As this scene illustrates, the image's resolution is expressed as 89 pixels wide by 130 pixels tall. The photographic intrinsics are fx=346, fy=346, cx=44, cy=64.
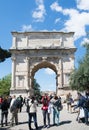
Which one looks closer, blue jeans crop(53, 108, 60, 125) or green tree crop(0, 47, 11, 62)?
blue jeans crop(53, 108, 60, 125)

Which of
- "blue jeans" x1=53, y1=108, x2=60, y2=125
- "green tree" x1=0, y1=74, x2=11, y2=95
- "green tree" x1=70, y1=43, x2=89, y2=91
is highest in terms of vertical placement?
"green tree" x1=0, y1=74, x2=11, y2=95

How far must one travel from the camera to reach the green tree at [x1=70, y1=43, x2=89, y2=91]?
35.5 m

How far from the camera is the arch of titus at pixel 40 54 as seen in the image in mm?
45719

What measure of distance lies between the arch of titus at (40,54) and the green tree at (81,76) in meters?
5.46

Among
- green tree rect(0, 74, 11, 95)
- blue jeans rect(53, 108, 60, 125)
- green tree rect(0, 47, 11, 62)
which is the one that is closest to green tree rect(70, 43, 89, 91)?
green tree rect(0, 47, 11, 62)

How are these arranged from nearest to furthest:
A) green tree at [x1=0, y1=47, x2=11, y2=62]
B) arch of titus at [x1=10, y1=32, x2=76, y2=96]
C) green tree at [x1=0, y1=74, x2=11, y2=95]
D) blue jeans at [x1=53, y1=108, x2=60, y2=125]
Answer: blue jeans at [x1=53, y1=108, x2=60, y2=125]
green tree at [x1=0, y1=47, x2=11, y2=62]
arch of titus at [x1=10, y1=32, x2=76, y2=96]
green tree at [x1=0, y1=74, x2=11, y2=95]

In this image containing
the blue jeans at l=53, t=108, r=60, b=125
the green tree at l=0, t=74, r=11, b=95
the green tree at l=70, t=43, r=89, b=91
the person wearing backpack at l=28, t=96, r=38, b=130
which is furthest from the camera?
the green tree at l=0, t=74, r=11, b=95

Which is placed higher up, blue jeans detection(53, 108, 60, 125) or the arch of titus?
the arch of titus

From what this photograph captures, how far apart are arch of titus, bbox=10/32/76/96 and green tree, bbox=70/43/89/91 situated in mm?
5461

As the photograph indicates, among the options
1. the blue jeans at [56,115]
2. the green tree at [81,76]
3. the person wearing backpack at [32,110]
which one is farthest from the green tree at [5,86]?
the person wearing backpack at [32,110]

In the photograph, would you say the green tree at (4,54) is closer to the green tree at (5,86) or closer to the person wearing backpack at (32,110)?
the person wearing backpack at (32,110)

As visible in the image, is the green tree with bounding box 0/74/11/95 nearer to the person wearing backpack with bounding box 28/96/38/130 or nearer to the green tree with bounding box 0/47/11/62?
the green tree with bounding box 0/47/11/62

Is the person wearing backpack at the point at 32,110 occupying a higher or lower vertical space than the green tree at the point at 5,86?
lower

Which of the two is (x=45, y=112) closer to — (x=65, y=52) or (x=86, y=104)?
(x=86, y=104)
